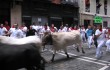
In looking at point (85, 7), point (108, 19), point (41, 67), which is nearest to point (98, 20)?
point (85, 7)

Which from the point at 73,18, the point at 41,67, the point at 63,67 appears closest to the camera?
the point at 41,67

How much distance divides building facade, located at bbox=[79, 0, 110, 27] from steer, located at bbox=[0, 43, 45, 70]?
111 ft

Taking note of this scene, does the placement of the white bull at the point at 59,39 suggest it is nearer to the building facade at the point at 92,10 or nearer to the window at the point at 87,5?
the building facade at the point at 92,10

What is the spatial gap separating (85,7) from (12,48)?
3646 centimetres

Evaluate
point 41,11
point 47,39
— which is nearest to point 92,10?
point 41,11

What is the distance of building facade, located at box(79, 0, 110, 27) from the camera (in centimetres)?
4181

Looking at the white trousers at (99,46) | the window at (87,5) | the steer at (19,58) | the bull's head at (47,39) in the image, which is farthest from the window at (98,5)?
the steer at (19,58)

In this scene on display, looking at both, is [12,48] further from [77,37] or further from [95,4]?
[95,4]

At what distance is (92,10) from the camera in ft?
149

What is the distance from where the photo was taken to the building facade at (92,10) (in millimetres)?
41812

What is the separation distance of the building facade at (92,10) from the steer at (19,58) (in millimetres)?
33965

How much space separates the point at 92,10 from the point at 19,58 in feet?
129

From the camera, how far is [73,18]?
39.1m

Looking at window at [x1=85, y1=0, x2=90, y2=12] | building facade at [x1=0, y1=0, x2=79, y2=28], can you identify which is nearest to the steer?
building facade at [x1=0, y1=0, x2=79, y2=28]
